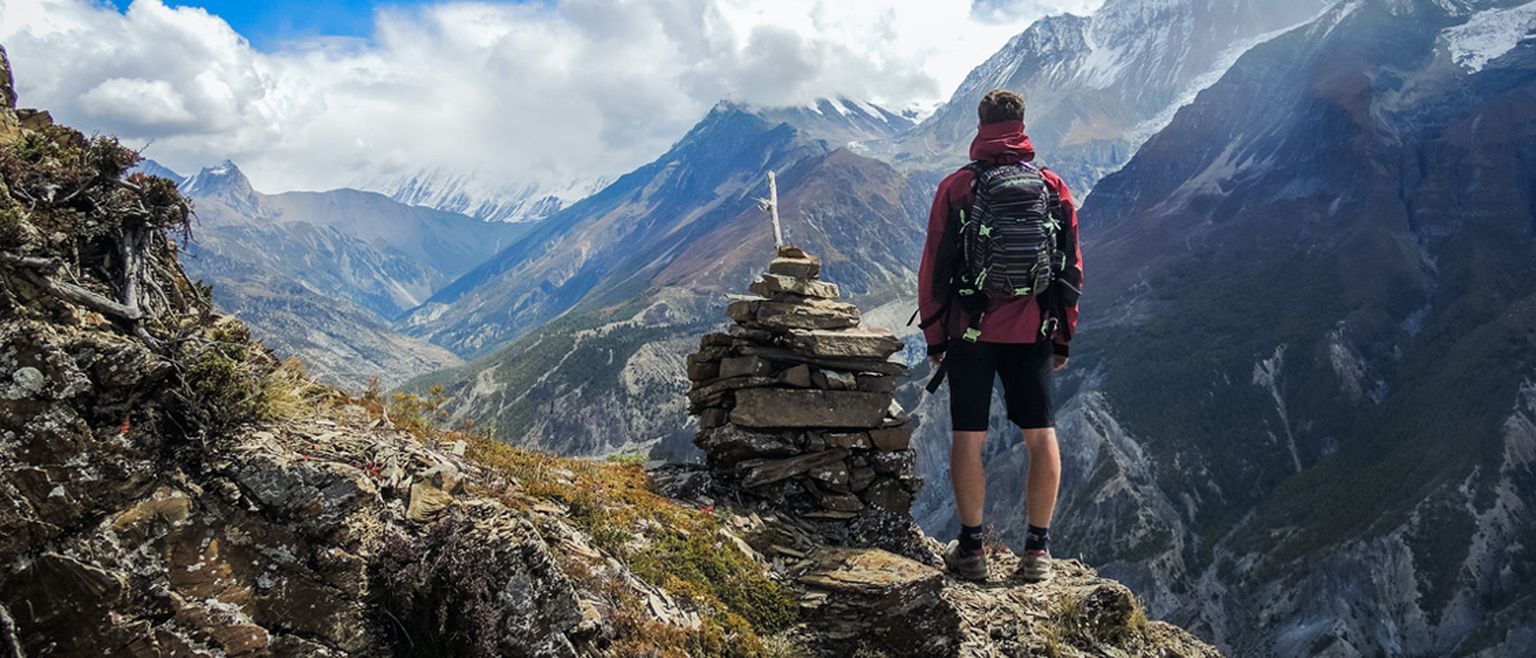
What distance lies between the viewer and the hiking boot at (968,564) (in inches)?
371

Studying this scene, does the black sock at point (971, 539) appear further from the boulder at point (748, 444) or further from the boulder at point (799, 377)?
the boulder at point (799, 377)

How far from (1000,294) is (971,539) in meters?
3.01

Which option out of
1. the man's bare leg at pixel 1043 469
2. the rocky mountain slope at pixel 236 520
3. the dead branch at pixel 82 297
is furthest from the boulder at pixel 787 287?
the dead branch at pixel 82 297

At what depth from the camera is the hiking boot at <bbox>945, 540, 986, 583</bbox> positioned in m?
9.42

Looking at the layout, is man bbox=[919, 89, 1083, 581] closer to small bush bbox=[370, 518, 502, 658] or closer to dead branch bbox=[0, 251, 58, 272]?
small bush bbox=[370, 518, 502, 658]

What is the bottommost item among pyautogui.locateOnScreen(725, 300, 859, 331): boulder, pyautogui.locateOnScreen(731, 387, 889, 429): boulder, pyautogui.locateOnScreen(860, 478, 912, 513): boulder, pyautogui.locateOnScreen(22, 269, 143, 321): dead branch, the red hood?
pyautogui.locateOnScreen(860, 478, 912, 513): boulder

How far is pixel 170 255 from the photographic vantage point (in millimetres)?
6922

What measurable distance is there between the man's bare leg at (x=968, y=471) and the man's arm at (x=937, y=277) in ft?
3.46

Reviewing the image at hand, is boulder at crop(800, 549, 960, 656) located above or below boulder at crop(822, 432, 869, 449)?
below

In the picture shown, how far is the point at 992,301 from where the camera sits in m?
8.92

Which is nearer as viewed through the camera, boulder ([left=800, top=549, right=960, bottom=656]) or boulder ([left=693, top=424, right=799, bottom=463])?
boulder ([left=800, top=549, right=960, bottom=656])

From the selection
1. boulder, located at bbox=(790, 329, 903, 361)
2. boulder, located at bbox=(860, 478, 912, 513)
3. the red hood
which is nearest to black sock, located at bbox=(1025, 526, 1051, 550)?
boulder, located at bbox=(860, 478, 912, 513)

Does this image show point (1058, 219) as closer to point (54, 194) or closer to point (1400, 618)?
point (54, 194)

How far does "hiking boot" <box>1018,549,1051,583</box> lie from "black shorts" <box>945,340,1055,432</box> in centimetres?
165
